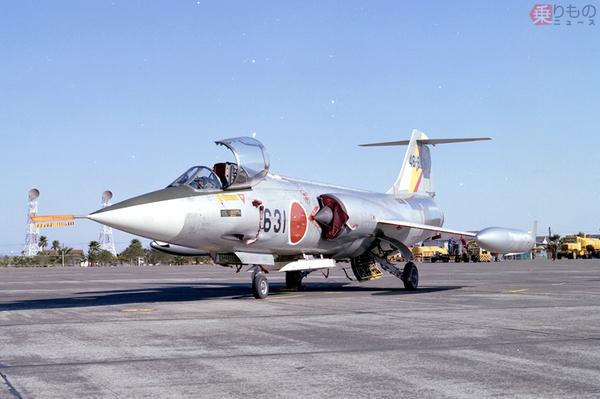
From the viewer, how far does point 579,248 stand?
7712 centimetres

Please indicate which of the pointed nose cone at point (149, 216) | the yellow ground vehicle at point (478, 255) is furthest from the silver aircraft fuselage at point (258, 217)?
the yellow ground vehicle at point (478, 255)

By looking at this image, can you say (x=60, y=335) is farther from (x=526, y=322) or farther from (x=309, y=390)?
(x=526, y=322)

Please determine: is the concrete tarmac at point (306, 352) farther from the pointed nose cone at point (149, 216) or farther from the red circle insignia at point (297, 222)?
the red circle insignia at point (297, 222)

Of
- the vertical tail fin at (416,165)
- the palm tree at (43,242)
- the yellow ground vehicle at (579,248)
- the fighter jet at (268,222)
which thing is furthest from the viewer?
the palm tree at (43,242)

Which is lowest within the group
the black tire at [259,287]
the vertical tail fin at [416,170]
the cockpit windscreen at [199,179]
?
the black tire at [259,287]

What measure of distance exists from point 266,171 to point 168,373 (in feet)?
35.1

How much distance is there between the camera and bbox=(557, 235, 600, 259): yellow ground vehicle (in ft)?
252

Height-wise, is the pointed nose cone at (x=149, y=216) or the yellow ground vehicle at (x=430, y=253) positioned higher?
the pointed nose cone at (x=149, y=216)

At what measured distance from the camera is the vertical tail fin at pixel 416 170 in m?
25.3

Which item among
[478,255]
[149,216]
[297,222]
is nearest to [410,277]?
[297,222]

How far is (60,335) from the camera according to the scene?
940cm

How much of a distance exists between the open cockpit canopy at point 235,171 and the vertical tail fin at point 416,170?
9406 mm

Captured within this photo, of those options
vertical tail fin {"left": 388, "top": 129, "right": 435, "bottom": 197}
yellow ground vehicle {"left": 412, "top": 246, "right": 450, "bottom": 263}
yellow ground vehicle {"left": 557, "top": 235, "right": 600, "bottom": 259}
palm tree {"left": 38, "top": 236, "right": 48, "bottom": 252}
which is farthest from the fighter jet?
palm tree {"left": 38, "top": 236, "right": 48, "bottom": 252}

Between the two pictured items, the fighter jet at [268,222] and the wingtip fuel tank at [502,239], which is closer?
the fighter jet at [268,222]
